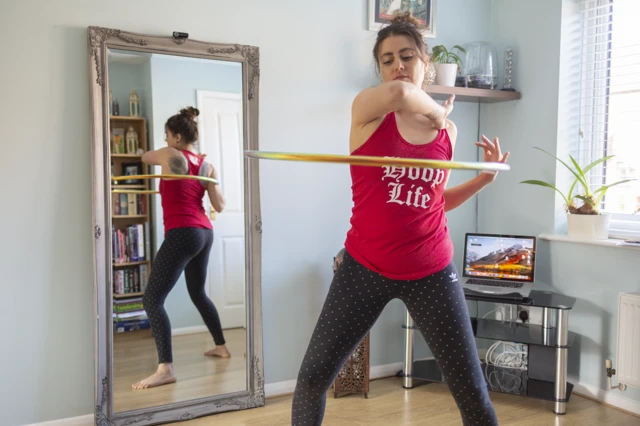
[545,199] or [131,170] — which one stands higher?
[131,170]

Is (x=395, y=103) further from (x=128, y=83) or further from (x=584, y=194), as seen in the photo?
(x=584, y=194)

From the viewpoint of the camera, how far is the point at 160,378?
8.52 feet

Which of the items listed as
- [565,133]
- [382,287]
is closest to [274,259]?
[382,287]

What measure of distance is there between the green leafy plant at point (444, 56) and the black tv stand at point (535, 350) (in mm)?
1247

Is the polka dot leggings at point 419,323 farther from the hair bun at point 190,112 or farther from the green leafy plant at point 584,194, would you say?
the green leafy plant at point 584,194

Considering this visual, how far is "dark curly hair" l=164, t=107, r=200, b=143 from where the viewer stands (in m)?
2.59

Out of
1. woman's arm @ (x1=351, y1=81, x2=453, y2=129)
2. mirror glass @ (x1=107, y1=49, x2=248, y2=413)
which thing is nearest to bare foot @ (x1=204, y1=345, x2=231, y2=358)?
mirror glass @ (x1=107, y1=49, x2=248, y2=413)

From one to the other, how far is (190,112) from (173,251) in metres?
0.63

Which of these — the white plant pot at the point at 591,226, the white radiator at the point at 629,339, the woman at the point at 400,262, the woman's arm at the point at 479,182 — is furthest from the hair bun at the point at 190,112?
the white radiator at the point at 629,339

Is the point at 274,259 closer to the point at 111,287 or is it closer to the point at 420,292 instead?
the point at 111,287

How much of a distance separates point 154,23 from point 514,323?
228 cm

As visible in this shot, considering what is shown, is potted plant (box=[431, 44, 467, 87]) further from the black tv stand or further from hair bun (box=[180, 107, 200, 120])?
hair bun (box=[180, 107, 200, 120])

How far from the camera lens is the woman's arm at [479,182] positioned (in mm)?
1844

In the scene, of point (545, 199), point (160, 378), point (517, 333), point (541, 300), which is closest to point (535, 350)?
point (517, 333)
